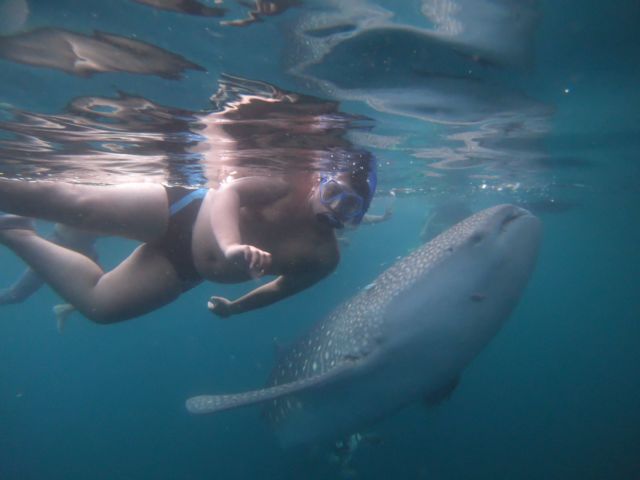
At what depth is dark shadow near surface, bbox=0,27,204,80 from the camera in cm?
530

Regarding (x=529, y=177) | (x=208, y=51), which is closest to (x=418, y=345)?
(x=208, y=51)

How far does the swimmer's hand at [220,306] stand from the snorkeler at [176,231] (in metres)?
0.01

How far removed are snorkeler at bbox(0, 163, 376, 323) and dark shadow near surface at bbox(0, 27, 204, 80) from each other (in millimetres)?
2028

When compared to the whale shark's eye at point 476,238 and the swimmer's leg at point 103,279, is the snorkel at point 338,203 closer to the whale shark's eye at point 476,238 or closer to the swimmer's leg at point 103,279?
the swimmer's leg at point 103,279

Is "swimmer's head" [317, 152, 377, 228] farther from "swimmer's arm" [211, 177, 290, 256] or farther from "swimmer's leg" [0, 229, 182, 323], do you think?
"swimmer's leg" [0, 229, 182, 323]

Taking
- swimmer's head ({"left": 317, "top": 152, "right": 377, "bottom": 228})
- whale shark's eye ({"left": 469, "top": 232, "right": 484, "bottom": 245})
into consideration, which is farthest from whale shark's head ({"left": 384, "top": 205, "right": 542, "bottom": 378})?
swimmer's head ({"left": 317, "top": 152, "right": 377, "bottom": 228})

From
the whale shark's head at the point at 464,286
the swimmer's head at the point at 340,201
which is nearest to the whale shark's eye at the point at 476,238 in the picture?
the whale shark's head at the point at 464,286

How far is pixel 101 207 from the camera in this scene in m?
4.80

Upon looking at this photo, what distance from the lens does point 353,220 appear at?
4562 millimetres

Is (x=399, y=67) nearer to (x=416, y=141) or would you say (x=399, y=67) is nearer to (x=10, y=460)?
(x=416, y=141)

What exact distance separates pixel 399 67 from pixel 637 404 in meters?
48.1

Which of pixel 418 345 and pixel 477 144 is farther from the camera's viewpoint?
pixel 477 144

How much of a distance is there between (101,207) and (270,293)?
7.24ft

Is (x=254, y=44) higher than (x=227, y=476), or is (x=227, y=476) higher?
(x=254, y=44)
